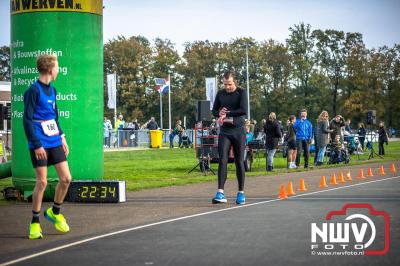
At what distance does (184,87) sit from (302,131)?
208 feet

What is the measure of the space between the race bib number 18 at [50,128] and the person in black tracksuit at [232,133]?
12.9ft

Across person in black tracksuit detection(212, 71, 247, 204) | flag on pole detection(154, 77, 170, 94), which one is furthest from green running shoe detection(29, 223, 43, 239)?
flag on pole detection(154, 77, 170, 94)

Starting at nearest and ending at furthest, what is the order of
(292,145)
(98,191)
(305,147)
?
(98,191), (292,145), (305,147)

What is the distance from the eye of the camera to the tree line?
85250 millimetres

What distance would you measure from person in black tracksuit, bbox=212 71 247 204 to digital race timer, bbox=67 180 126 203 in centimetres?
166

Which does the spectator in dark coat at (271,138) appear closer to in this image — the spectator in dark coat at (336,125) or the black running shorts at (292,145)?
the black running shorts at (292,145)

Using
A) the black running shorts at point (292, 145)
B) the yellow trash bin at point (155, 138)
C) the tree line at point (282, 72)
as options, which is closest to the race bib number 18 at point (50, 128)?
the black running shorts at point (292, 145)

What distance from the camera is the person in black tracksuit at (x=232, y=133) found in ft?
40.2

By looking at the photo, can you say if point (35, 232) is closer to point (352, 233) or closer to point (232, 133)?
point (352, 233)

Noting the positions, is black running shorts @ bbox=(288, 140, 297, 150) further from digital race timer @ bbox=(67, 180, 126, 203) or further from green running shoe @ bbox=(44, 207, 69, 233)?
green running shoe @ bbox=(44, 207, 69, 233)

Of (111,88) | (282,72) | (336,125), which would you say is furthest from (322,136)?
(282,72)

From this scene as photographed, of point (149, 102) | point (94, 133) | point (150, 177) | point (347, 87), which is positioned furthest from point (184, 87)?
point (94, 133)

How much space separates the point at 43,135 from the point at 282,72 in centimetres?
8158

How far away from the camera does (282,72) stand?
89188 millimetres
